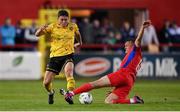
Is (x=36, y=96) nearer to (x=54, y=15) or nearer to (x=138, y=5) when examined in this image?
(x=54, y=15)

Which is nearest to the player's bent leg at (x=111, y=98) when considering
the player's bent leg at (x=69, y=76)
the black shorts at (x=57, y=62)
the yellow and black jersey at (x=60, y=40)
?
the player's bent leg at (x=69, y=76)

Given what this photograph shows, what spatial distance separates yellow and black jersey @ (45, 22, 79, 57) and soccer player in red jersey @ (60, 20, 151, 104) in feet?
4.02

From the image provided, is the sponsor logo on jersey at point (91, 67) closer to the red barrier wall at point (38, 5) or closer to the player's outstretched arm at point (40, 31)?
the red barrier wall at point (38, 5)

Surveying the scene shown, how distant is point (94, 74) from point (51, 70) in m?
13.0

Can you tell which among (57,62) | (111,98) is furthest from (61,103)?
(111,98)

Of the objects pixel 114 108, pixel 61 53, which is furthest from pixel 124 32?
pixel 114 108

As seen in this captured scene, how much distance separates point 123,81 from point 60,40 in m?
2.02

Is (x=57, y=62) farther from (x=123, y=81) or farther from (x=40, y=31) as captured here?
(x=123, y=81)

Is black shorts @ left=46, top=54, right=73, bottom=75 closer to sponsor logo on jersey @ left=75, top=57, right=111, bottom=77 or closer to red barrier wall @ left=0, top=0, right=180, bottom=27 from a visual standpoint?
sponsor logo on jersey @ left=75, top=57, right=111, bottom=77

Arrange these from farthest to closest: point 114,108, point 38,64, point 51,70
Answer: point 38,64 < point 51,70 < point 114,108

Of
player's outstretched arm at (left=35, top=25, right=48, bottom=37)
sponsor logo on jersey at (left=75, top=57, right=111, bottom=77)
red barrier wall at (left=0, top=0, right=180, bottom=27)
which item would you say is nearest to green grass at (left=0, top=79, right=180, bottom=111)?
player's outstretched arm at (left=35, top=25, right=48, bottom=37)

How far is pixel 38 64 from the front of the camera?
30.5 metres

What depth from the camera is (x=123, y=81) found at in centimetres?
1694

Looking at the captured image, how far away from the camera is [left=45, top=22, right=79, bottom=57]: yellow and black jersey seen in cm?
1781
